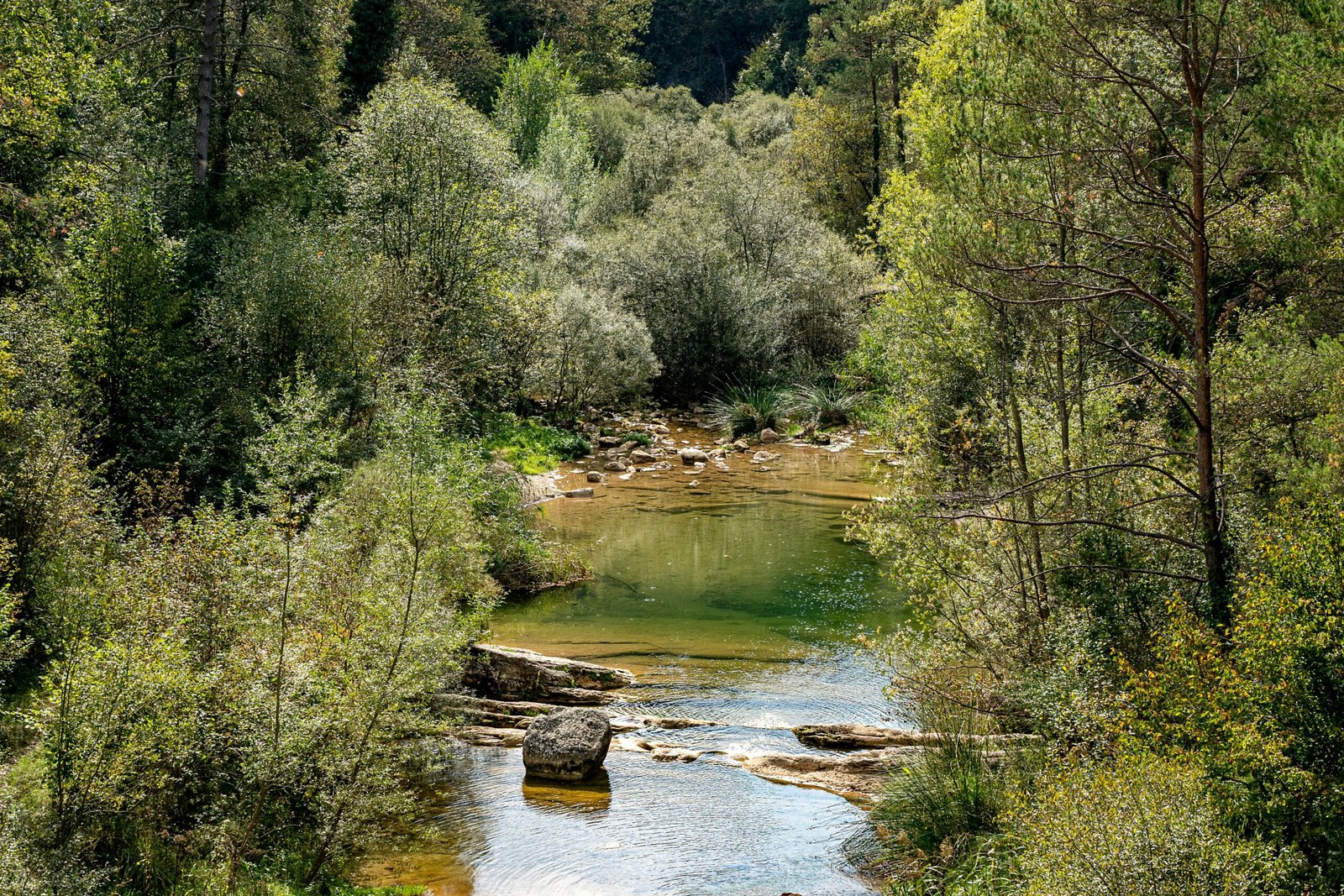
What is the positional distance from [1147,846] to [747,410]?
32.9 m

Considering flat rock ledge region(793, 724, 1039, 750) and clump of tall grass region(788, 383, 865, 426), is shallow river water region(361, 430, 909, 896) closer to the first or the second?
flat rock ledge region(793, 724, 1039, 750)

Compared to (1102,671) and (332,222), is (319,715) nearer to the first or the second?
(1102,671)

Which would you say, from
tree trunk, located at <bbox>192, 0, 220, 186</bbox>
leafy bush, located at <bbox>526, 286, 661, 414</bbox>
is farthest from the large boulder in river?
leafy bush, located at <bbox>526, 286, 661, 414</bbox>

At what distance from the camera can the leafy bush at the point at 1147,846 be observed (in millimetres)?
6094

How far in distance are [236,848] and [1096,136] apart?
439 inches

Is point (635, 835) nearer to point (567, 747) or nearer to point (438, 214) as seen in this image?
point (567, 747)

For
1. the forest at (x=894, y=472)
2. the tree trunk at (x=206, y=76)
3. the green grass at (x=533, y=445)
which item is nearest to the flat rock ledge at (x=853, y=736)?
the forest at (x=894, y=472)

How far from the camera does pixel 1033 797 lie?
860 centimetres

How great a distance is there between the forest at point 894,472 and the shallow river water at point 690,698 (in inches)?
20.6

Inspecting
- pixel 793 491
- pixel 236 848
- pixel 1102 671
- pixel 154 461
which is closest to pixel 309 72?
pixel 154 461

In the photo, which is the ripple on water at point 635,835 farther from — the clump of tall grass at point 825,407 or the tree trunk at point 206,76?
the clump of tall grass at point 825,407

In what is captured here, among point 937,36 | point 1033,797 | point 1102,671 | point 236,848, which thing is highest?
point 937,36

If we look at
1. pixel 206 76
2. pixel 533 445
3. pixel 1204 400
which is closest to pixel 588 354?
pixel 533 445

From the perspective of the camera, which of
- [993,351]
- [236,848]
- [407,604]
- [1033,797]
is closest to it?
[1033,797]
